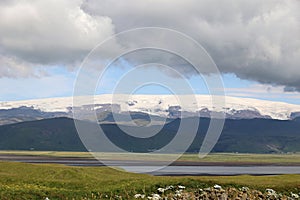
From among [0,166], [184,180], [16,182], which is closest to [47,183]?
[16,182]

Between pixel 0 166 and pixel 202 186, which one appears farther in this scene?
pixel 0 166

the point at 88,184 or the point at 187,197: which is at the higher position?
the point at 187,197

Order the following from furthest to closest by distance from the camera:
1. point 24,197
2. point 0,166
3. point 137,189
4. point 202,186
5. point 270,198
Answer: point 0,166
point 202,186
point 137,189
point 24,197
point 270,198

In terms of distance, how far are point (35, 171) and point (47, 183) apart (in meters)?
23.1

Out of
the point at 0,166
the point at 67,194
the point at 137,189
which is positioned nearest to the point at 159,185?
the point at 137,189

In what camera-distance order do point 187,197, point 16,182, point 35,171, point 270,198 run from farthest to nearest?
point 35,171, point 16,182, point 270,198, point 187,197

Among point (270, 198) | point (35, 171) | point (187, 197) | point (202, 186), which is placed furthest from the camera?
point (35, 171)

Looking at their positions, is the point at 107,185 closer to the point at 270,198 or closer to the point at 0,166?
the point at 270,198

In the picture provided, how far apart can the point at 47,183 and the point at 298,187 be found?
32.2m

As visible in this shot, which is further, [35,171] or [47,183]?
[35,171]

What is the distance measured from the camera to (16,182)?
2320 inches

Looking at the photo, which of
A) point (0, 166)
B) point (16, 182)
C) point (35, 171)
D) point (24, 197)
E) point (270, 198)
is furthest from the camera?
point (0, 166)

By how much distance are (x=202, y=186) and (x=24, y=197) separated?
21.3 m

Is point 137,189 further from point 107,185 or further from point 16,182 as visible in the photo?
point 16,182
